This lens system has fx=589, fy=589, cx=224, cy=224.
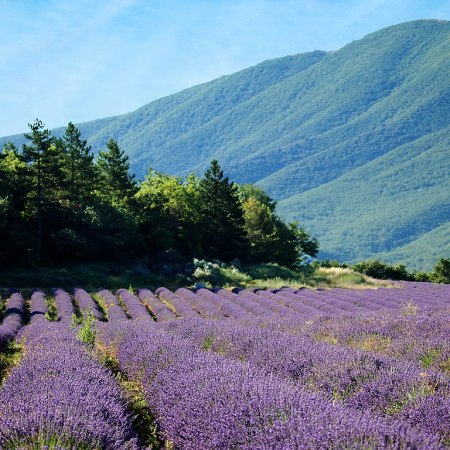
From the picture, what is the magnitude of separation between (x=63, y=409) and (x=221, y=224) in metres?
48.1

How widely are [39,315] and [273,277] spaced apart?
26.3m

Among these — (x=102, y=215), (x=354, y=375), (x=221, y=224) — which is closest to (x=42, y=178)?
(x=102, y=215)

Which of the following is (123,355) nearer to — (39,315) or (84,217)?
(39,315)

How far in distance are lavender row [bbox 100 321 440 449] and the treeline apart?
98.3ft

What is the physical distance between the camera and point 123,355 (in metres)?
9.63

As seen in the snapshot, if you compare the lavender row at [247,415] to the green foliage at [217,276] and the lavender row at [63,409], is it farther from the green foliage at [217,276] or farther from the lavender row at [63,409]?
the green foliage at [217,276]

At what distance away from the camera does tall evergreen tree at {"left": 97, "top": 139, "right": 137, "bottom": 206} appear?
5169cm

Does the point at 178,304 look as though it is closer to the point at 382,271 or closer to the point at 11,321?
the point at 11,321

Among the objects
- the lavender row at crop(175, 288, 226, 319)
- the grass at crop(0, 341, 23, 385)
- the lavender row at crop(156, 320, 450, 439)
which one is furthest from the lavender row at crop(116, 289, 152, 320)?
the lavender row at crop(156, 320, 450, 439)

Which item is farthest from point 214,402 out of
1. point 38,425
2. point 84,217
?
point 84,217

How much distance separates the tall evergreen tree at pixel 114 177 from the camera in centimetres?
5169

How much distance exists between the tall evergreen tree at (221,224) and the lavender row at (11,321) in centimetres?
2822

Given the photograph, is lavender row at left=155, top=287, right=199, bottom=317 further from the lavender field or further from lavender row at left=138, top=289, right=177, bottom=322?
the lavender field

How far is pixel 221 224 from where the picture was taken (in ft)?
174
